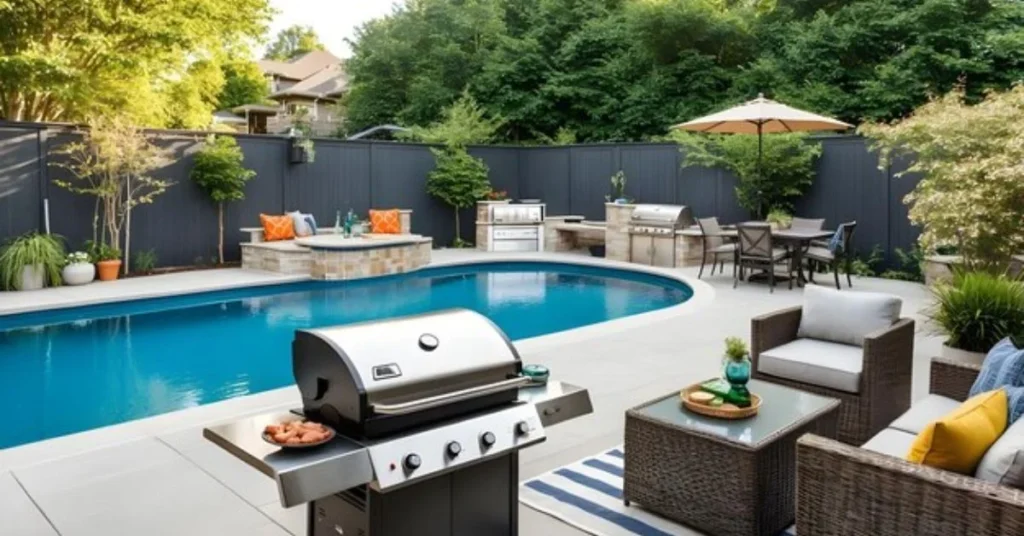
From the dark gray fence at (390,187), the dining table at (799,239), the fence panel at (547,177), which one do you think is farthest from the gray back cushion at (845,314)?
the fence panel at (547,177)

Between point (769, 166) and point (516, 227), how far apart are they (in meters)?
4.72

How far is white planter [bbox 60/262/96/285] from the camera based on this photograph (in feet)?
31.7

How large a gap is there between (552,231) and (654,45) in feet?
21.2

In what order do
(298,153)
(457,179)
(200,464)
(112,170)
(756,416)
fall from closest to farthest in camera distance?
(756,416) < (200,464) < (112,170) < (298,153) < (457,179)

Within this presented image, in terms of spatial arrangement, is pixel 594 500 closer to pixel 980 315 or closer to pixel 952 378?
pixel 952 378

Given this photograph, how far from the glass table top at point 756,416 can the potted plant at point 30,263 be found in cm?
893

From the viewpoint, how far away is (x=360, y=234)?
39.5 ft

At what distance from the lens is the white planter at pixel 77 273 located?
9.65 m

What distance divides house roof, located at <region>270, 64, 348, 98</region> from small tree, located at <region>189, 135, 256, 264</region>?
1875 cm

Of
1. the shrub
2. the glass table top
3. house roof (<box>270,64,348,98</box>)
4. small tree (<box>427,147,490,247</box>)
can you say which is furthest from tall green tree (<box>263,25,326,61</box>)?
the glass table top

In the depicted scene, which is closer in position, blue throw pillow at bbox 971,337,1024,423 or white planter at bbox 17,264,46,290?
blue throw pillow at bbox 971,337,1024,423

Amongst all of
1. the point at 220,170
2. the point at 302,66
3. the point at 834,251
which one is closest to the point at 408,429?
the point at 834,251

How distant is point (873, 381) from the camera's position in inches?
143

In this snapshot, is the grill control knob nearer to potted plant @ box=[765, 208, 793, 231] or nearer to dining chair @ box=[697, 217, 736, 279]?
dining chair @ box=[697, 217, 736, 279]
